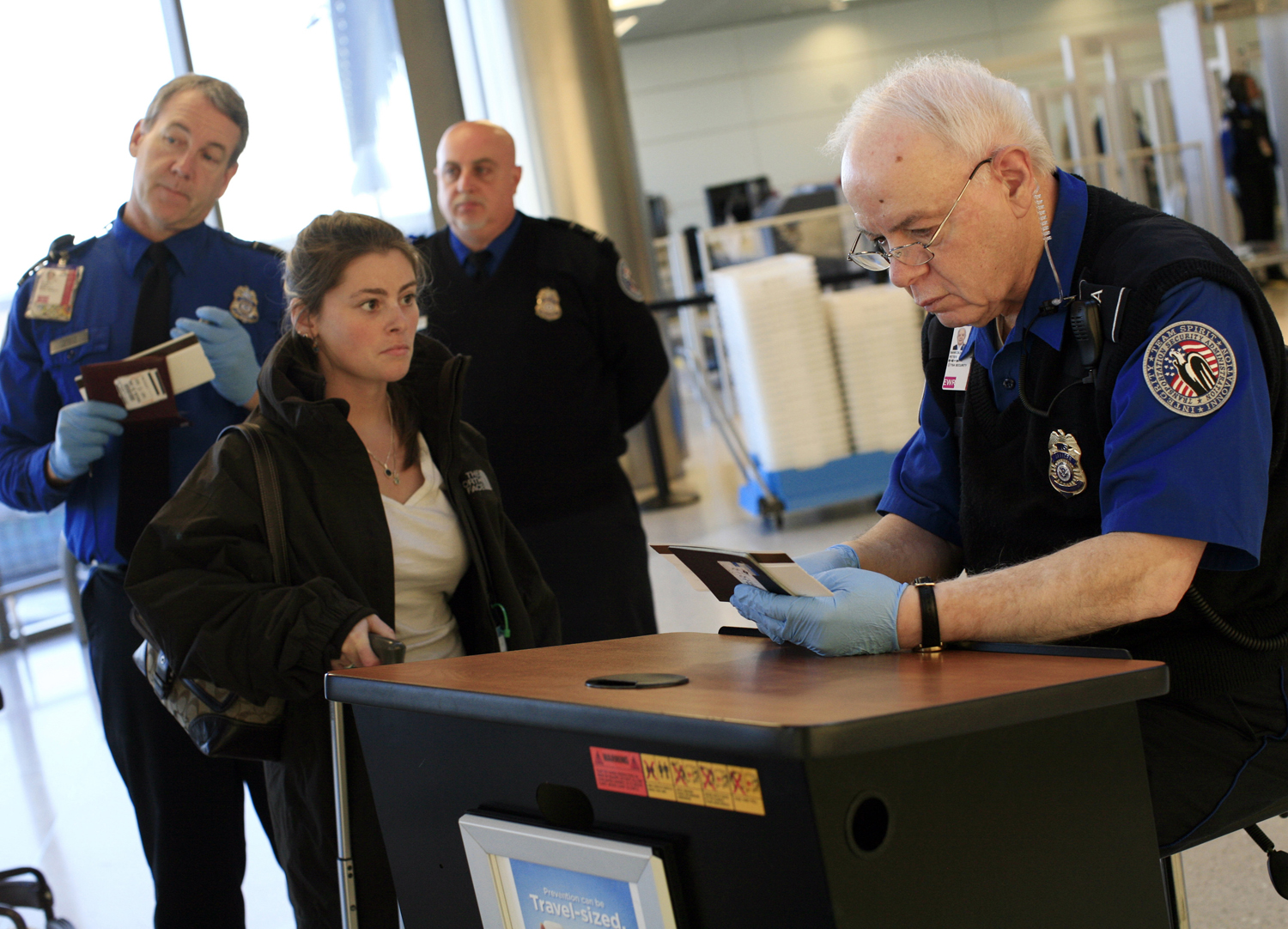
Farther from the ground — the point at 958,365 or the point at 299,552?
the point at 958,365

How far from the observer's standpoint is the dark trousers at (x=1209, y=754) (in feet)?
3.94

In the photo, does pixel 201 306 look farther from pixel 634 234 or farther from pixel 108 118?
pixel 634 234

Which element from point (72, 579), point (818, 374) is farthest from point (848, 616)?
point (72, 579)

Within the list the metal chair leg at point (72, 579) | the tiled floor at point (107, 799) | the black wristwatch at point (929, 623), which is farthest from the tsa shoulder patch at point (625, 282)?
the metal chair leg at point (72, 579)

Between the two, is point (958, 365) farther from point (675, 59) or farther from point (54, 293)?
point (675, 59)

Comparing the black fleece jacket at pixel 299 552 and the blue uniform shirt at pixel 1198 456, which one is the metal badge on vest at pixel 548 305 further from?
the blue uniform shirt at pixel 1198 456

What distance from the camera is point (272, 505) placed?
152cm

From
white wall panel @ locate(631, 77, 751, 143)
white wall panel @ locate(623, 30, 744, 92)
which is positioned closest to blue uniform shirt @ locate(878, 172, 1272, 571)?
white wall panel @ locate(631, 77, 751, 143)

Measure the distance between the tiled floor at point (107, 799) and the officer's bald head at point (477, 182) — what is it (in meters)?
1.69

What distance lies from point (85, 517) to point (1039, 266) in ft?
5.37

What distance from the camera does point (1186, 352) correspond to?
1.11 meters

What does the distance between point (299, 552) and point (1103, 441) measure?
1055mm

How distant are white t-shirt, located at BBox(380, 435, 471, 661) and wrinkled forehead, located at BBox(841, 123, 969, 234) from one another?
2.66 ft

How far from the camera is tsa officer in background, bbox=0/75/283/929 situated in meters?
1.86
